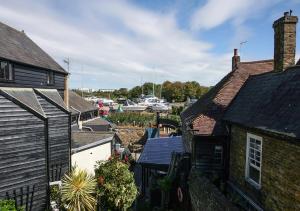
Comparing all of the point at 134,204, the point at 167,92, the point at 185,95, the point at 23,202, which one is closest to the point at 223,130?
the point at 134,204

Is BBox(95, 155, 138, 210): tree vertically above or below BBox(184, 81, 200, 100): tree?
below

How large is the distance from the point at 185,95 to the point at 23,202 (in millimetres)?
80895

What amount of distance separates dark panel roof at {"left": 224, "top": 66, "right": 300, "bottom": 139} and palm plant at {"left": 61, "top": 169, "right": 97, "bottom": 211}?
857 centimetres

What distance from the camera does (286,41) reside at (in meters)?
12.8

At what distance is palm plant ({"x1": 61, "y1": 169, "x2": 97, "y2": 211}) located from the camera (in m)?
15.6

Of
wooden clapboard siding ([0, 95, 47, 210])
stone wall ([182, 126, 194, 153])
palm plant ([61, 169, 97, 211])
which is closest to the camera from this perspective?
wooden clapboard siding ([0, 95, 47, 210])

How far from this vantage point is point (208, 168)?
1437 cm

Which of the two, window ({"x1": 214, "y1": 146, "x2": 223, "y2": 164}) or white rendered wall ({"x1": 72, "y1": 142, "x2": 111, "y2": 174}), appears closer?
window ({"x1": 214, "y1": 146, "x2": 223, "y2": 164})

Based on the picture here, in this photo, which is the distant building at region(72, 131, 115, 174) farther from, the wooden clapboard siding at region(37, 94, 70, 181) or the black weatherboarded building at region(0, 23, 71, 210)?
the black weatherboarded building at region(0, 23, 71, 210)

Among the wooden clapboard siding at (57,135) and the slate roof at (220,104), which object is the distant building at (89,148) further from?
the slate roof at (220,104)

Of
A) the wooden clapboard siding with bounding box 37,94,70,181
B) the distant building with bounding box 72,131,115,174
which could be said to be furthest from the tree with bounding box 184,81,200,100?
the wooden clapboard siding with bounding box 37,94,70,181

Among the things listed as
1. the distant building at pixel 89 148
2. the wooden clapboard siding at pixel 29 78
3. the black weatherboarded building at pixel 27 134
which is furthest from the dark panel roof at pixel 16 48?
the distant building at pixel 89 148

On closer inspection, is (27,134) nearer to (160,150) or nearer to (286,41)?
(160,150)

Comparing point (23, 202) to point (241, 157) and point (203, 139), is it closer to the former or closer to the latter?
point (203, 139)
